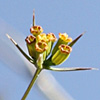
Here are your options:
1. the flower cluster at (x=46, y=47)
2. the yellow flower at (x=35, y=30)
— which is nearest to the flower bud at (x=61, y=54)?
the flower cluster at (x=46, y=47)

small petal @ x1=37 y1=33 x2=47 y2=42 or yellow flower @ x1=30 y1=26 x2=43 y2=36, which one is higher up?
yellow flower @ x1=30 y1=26 x2=43 y2=36

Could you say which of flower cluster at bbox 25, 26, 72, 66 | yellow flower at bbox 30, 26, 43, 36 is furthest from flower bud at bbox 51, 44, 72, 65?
yellow flower at bbox 30, 26, 43, 36

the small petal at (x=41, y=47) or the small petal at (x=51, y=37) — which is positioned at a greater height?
the small petal at (x=41, y=47)

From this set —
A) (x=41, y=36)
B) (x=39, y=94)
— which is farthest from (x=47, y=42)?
(x=39, y=94)

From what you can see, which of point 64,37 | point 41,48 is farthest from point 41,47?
point 64,37

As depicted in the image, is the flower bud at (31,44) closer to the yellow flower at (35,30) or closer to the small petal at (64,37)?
the yellow flower at (35,30)

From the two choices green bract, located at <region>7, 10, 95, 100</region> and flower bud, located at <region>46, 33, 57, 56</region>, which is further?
flower bud, located at <region>46, 33, 57, 56</region>

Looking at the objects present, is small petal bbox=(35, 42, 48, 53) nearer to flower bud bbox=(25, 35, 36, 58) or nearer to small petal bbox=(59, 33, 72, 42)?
flower bud bbox=(25, 35, 36, 58)

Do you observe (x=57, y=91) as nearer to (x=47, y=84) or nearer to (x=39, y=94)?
(x=47, y=84)
